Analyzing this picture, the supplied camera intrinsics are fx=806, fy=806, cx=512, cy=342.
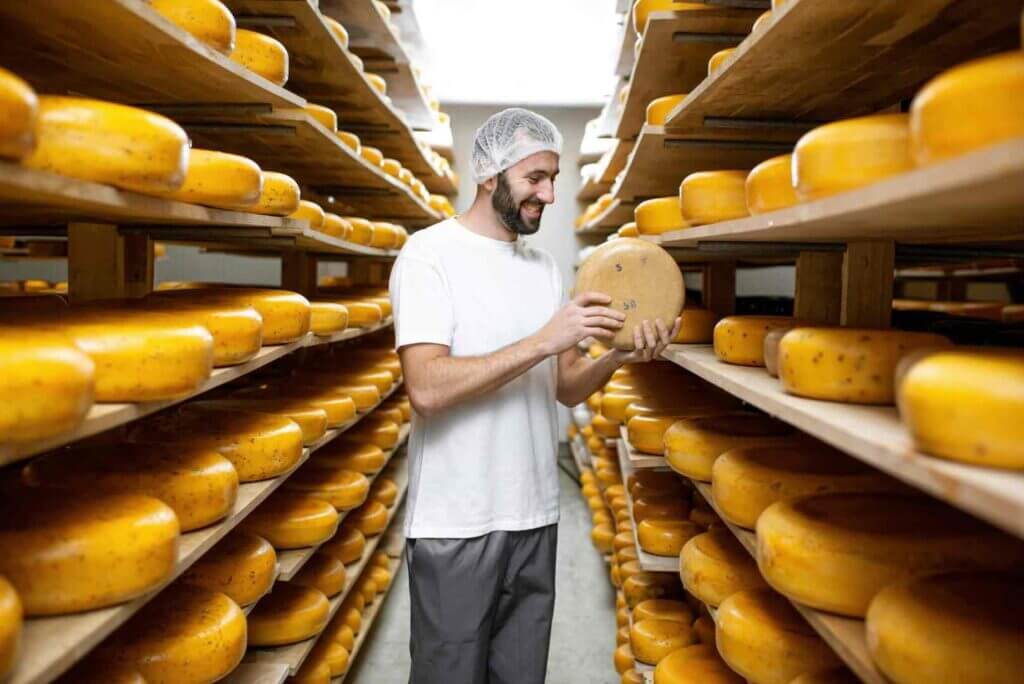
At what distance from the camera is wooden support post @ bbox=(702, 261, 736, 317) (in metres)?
3.02

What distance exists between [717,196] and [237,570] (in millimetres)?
1336

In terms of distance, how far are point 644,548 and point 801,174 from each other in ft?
4.88

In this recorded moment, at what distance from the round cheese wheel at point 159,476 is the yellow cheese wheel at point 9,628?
45 cm

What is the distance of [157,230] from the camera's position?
1.95 metres

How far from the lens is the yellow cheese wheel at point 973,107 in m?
0.77

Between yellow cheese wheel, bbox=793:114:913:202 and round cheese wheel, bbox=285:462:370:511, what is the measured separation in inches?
74.8

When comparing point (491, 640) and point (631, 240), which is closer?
point (631, 240)

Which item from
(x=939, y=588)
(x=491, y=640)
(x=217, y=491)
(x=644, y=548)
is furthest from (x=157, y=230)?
(x=939, y=588)

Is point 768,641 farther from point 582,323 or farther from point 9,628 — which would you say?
point 9,628

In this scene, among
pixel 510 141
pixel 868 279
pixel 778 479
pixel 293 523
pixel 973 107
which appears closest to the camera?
pixel 973 107

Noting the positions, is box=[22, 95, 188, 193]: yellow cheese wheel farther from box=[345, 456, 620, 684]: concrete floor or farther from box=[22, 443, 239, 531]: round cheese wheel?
box=[345, 456, 620, 684]: concrete floor

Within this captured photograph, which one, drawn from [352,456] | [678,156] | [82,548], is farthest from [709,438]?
[352,456]

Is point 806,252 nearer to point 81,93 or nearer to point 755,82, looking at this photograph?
point 755,82

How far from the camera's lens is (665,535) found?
230 cm
